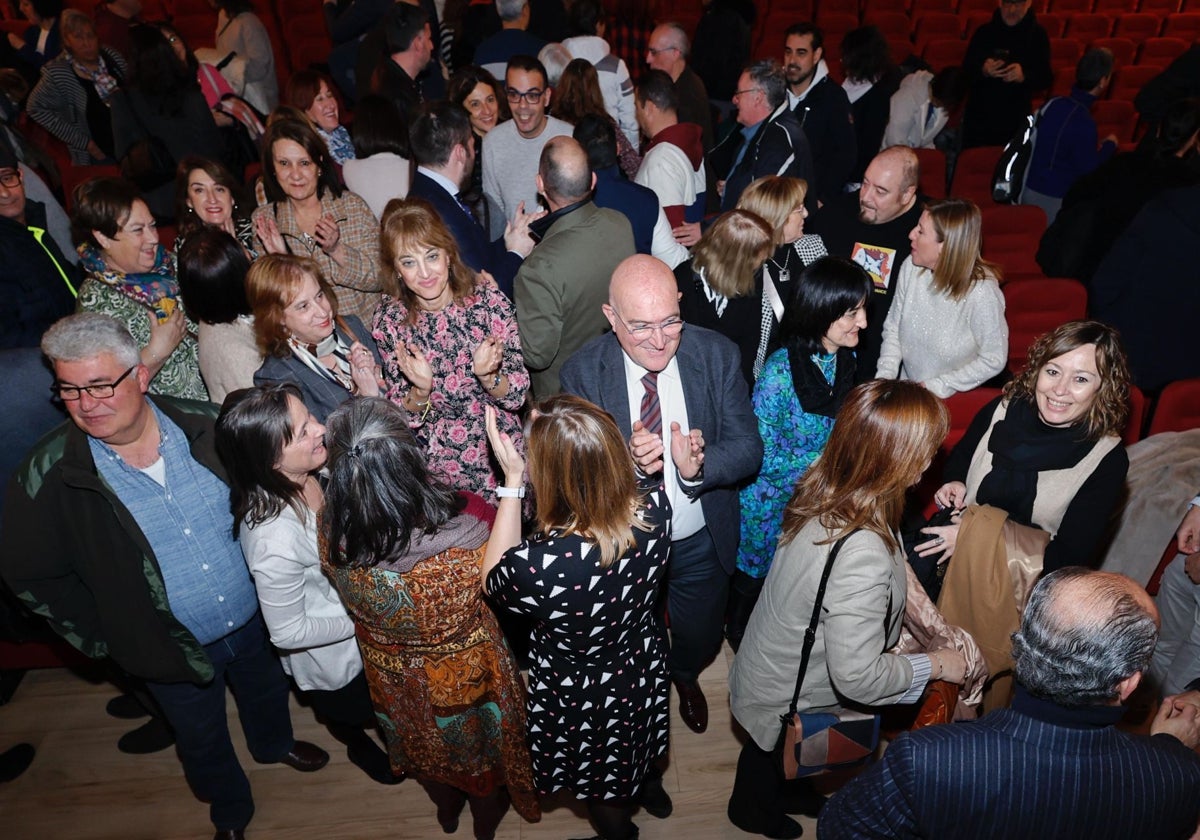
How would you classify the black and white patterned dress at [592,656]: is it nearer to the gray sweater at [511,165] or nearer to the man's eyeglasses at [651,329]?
the man's eyeglasses at [651,329]

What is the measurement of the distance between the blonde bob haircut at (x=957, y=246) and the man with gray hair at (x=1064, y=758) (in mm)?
1901

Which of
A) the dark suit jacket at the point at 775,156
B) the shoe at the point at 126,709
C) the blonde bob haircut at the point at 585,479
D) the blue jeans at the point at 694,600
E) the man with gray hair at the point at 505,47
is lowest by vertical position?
the shoe at the point at 126,709

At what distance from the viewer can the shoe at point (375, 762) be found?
2.84 meters

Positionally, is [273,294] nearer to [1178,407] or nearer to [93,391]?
[93,391]

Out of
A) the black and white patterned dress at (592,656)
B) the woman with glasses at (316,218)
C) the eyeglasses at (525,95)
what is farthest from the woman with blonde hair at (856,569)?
the eyeglasses at (525,95)

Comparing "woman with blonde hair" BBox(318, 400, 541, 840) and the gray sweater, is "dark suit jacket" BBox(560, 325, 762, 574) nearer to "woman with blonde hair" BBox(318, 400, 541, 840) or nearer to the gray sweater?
"woman with blonde hair" BBox(318, 400, 541, 840)

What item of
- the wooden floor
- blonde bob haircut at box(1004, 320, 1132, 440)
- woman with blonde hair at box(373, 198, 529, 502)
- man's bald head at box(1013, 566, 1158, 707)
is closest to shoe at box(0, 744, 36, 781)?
the wooden floor

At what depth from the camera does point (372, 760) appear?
2852 mm

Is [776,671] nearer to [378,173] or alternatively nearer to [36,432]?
[36,432]

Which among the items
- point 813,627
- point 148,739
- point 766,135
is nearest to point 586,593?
point 813,627

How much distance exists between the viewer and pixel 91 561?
87.4 inches

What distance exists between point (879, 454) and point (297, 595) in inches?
64.1

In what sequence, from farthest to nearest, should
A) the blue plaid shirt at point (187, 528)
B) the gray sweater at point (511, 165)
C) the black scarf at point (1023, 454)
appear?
1. the gray sweater at point (511, 165)
2. the black scarf at point (1023, 454)
3. the blue plaid shirt at point (187, 528)

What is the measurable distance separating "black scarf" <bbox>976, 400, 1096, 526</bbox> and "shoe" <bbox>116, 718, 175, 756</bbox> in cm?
314
